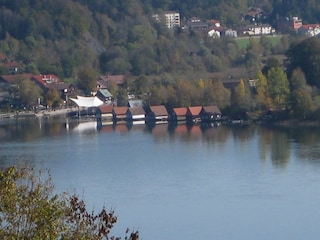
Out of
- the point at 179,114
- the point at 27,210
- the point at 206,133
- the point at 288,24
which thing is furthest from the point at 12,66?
the point at 27,210

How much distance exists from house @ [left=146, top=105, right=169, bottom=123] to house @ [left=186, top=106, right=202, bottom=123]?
10.1 inches

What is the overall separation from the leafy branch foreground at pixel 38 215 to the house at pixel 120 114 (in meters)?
9.81

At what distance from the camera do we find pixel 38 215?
8.26 ft

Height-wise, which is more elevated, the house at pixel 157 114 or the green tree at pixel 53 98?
the green tree at pixel 53 98

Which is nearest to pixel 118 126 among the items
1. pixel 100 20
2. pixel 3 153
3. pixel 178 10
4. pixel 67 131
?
pixel 67 131

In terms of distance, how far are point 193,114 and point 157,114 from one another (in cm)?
44

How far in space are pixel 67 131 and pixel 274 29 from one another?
37.7ft

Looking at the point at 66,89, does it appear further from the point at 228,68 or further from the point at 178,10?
the point at 178,10

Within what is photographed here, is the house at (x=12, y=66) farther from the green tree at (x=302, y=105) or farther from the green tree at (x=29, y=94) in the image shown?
the green tree at (x=302, y=105)

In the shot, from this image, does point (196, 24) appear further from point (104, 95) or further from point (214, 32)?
point (104, 95)

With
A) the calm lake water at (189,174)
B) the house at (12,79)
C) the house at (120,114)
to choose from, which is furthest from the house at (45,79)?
the calm lake water at (189,174)

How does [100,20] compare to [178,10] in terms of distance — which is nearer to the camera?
[100,20]

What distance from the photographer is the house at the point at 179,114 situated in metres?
12.1

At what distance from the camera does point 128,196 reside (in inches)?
257
